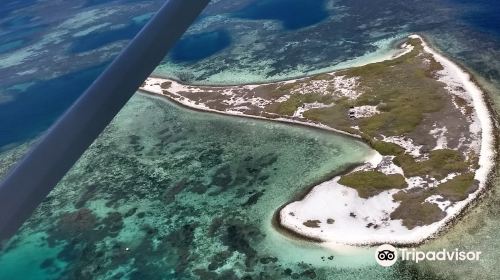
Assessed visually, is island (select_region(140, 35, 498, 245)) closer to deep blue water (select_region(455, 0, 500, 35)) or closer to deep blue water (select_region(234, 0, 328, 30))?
deep blue water (select_region(455, 0, 500, 35))

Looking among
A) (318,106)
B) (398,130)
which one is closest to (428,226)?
(398,130)

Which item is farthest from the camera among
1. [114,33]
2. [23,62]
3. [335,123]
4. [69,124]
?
[114,33]

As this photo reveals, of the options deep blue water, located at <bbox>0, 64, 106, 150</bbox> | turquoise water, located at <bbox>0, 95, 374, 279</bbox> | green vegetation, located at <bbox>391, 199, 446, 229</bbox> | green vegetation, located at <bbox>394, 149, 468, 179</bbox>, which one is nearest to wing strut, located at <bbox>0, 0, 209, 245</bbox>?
turquoise water, located at <bbox>0, 95, 374, 279</bbox>

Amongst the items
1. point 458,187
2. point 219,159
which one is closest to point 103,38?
point 219,159

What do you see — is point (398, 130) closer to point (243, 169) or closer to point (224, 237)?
point (243, 169)

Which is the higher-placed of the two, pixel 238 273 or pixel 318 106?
pixel 318 106

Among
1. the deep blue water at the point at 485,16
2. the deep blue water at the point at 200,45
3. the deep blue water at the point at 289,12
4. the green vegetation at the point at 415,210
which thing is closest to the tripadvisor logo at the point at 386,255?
the green vegetation at the point at 415,210

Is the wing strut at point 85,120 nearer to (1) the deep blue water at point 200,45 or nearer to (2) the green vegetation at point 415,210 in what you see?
(2) the green vegetation at point 415,210
